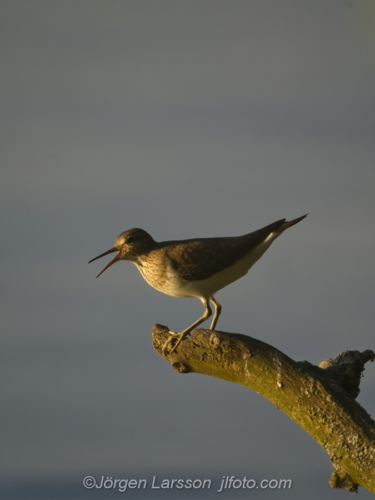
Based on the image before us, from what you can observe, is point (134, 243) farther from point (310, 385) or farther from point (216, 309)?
point (310, 385)

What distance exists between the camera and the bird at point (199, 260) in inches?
352

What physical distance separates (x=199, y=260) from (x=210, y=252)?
171 millimetres

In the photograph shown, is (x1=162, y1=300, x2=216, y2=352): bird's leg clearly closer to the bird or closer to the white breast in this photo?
the bird

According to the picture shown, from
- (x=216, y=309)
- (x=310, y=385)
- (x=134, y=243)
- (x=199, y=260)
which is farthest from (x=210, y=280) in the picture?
(x=310, y=385)

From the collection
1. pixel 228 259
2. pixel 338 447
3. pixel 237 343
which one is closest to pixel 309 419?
pixel 338 447

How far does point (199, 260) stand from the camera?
351 inches

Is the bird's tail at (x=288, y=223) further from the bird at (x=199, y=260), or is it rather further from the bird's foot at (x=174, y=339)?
the bird's foot at (x=174, y=339)

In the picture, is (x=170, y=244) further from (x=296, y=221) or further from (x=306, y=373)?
(x=306, y=373)

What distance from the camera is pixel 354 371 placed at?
8328 mm

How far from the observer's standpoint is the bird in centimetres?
893

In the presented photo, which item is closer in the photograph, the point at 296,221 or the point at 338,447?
the point at 338,447

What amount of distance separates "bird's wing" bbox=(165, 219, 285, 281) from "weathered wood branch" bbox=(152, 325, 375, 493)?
Result: 2.82ft

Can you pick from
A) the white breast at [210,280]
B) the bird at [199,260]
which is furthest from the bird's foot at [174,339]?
the white breast at [210,280]

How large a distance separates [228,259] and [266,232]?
1.91 ft
